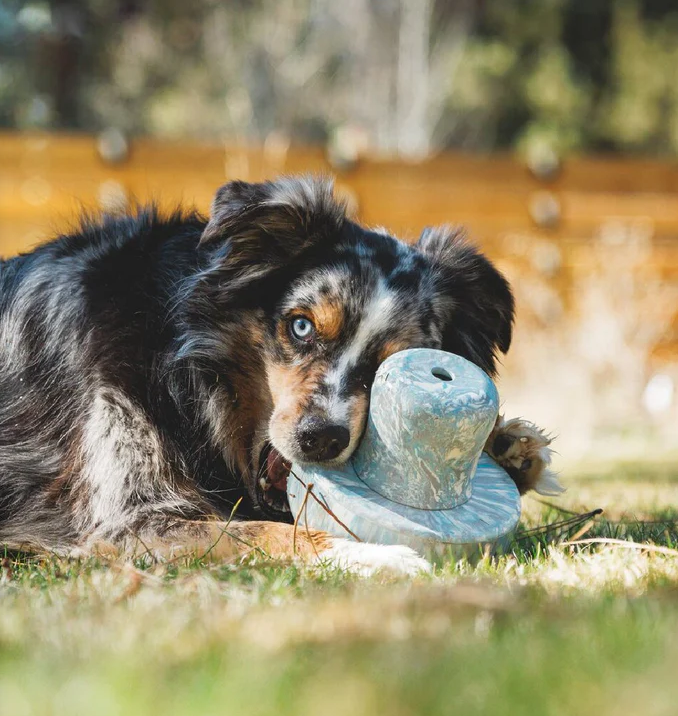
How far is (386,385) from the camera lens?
309 cm

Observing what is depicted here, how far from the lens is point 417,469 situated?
3012mm

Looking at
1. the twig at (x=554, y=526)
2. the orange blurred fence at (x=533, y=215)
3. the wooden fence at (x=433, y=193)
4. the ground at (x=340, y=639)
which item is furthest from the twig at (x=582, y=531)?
the wooden fence at (x=433, y=193)

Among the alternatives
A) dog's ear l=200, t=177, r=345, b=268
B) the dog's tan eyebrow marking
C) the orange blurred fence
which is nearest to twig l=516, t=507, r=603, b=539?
the dog's tan eyebrow marking

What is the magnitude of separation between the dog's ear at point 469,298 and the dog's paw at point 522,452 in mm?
340

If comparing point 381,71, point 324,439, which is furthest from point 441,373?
point 381,71

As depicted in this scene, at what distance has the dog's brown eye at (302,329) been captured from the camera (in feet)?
11.7

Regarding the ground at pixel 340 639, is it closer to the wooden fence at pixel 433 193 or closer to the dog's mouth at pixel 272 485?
the dog's mouth at pixel 272 485

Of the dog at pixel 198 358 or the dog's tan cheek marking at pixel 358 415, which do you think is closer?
the dog's tan cheek marking at pixel 358 415

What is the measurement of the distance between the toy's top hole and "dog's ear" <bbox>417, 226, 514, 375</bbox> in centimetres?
78

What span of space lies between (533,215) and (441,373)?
10.1 metres

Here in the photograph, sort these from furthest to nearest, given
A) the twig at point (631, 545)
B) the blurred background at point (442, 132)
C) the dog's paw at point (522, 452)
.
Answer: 1. the blurred background at point (442, 132)
2. the dog's paw at point (522, 452)
3. the twig at point (631, 545)

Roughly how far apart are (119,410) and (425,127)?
67.2 feet

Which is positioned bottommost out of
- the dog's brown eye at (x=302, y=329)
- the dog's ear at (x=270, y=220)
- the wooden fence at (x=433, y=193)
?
the dog's brown eye at (x=302, y=329)

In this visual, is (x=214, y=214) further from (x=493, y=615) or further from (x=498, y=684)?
(x=498, y=684)
